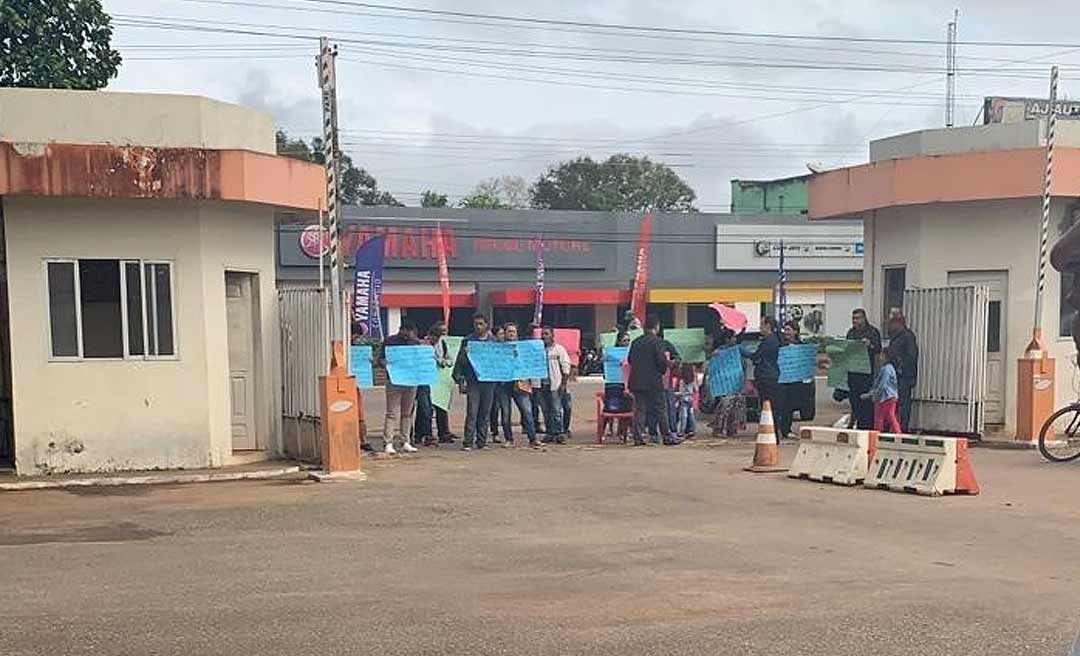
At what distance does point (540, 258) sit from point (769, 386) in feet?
69.0

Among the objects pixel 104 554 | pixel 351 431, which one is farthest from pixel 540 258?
pixel 104 554

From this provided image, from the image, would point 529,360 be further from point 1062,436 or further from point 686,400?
→ point 1062,436

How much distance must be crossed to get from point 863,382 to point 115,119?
34.4 ft

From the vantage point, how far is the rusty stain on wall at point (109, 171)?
11.8 m

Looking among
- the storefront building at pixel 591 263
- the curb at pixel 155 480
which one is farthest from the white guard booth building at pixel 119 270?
the storefront building at pixel 591 263

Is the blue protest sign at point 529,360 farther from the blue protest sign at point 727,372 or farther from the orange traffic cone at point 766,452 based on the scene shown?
the orange traffic cone at point 766,452

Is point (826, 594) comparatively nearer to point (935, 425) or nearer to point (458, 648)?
point (458, 648)

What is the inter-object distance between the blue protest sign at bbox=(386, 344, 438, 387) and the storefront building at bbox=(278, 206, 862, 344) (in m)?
19.7

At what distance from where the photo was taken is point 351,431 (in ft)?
41.0

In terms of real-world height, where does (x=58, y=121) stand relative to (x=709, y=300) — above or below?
above

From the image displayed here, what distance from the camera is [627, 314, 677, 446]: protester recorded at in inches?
612

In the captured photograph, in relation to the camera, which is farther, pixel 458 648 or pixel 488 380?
pixel 488 380

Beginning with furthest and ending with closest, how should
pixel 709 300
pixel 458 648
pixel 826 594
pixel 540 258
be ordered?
pixel 709 300
pixel 540 258
pixel 826 594
pixel 458 648

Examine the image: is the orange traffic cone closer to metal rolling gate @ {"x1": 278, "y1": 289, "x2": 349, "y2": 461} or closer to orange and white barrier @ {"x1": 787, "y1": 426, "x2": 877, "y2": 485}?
orange and white barrier @ {"x1": 787, "y1": 426, "x2": 877, "y2": 485}
